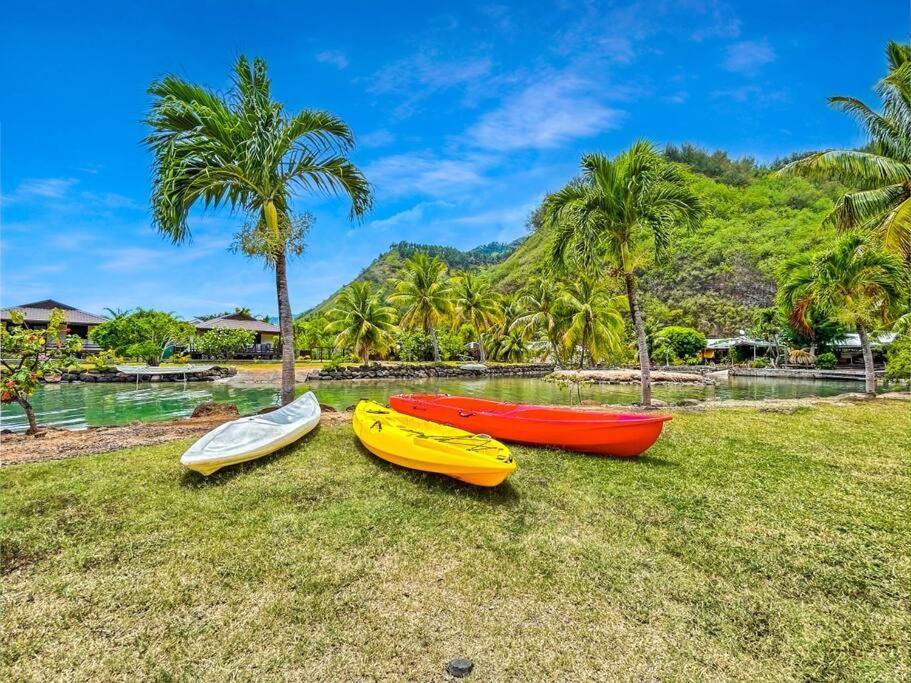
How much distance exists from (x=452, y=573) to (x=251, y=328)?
49213 mm

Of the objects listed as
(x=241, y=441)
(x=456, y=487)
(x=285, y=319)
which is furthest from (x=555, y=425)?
(x=285, y=319)

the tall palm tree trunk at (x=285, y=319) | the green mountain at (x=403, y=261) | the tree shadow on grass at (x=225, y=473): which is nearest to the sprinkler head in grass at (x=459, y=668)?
the tree shadow on grass at (x=225, y=473)

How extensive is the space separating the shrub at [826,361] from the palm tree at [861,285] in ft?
67.5

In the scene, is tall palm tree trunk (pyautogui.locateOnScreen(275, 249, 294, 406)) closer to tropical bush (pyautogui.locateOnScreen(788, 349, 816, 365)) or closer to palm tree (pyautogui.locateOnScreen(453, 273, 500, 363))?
palm tree (pyautogui.locateOnScreen(453, 273, 500, 363))

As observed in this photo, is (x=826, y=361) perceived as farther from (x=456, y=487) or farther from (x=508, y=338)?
(x=456, y=487)

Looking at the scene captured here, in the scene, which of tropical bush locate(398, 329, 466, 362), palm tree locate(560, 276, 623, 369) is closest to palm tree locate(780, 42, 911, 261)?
palm tree locate(560, 276, 623, 369)

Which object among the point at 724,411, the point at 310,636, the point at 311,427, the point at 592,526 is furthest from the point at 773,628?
the point at 724,411

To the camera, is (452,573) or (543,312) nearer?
(452,573)

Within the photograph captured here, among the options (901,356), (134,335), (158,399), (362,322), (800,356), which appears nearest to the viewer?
(901,356)

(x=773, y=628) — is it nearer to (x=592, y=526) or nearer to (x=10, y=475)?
(x=592, y=526)

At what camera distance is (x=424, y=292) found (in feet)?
112

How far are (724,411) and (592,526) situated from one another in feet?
27.6

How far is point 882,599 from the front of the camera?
9.75ft

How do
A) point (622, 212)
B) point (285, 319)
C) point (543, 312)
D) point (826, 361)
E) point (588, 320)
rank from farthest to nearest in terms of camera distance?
point (543, 312) → point (826, 361) → point (588, 320) → point (622, 212) → point (285, 319)
